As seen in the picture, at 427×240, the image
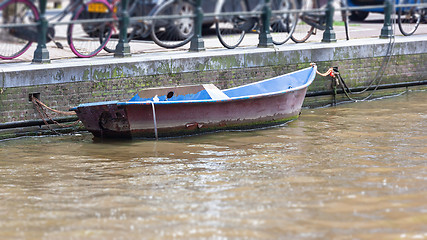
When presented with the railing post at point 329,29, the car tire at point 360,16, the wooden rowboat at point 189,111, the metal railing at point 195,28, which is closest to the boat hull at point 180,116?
the wooden rowboat at point 189,111

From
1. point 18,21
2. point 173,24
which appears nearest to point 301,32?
point 173,24

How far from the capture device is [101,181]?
27.1 feet

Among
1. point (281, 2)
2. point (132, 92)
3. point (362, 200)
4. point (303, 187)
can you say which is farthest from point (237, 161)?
point (281, 2)

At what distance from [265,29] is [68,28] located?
350 centimetres

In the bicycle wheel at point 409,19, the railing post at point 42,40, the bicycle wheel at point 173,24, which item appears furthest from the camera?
the bicycle wheel at point 409,19

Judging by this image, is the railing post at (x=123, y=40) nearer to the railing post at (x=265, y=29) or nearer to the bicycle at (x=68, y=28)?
the bicycle at (x=68, y=28)

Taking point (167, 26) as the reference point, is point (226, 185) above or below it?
below

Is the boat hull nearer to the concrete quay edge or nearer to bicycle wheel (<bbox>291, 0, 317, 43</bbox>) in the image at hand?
the concrete quay edge

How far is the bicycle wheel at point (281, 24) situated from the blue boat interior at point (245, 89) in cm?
133

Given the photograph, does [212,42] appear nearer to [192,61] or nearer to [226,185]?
[192,61]

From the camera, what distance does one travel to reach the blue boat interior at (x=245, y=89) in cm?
1120

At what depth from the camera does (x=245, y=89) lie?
12109 millimetres

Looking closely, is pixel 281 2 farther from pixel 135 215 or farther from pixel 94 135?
pixel 135 215

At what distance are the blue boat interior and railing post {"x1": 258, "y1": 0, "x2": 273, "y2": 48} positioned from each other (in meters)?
0.93
